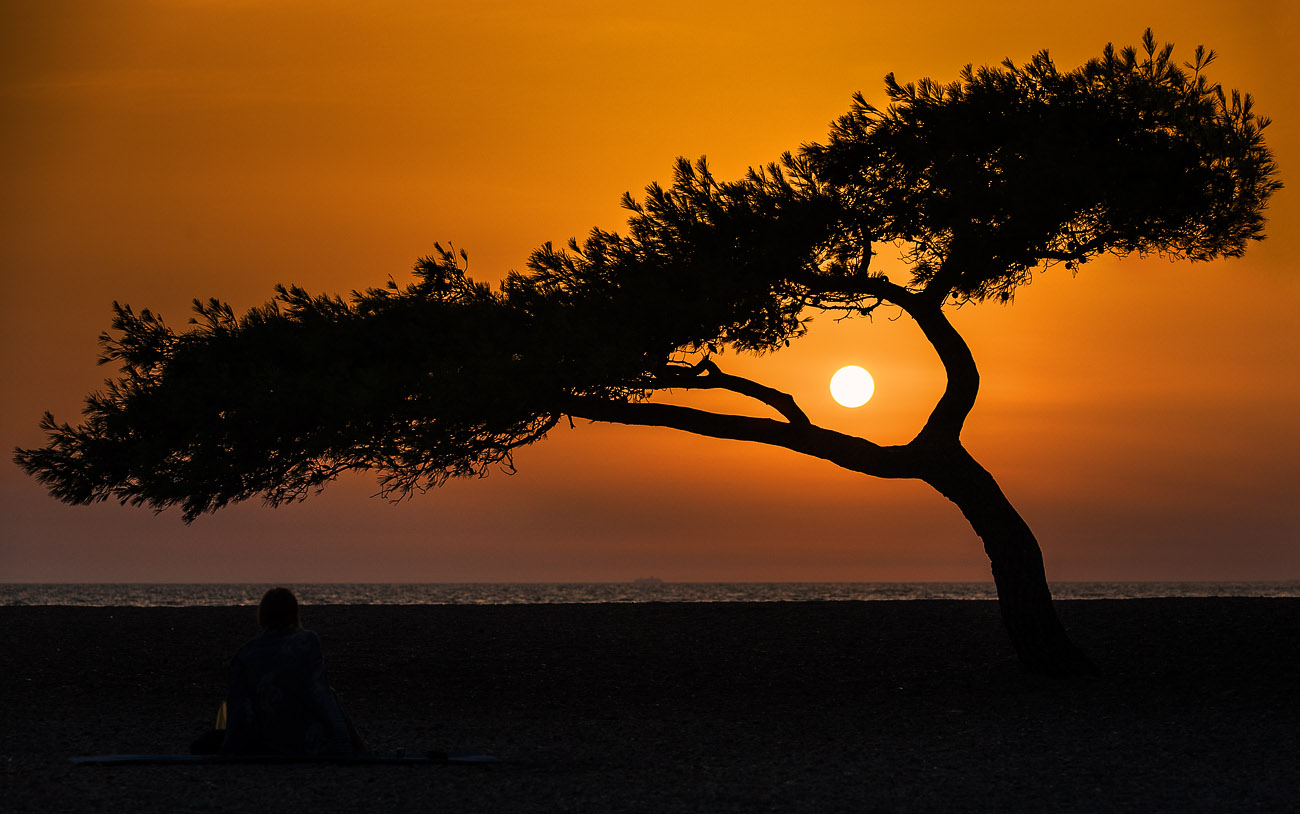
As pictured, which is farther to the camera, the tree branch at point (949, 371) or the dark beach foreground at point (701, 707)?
the tree branch at point (949, 371)

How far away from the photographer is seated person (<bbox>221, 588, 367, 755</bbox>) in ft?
32.9

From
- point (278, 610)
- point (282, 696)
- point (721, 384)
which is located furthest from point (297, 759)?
point (721, 384)

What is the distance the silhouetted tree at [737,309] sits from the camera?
16.3 metres

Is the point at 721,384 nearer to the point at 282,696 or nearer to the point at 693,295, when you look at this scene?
the point at 693,295

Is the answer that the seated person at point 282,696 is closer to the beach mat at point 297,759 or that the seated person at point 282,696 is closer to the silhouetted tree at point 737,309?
the beach mat at point 297,759

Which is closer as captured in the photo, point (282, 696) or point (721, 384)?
point (282, 696)

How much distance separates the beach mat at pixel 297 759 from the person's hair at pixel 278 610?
1068mm

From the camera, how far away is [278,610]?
10062mm

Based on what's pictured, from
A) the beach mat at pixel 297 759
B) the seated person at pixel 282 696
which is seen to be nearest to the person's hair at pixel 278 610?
the seated person at pixel 282 696

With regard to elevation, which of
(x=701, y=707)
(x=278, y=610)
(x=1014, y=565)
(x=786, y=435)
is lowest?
(x=701, y=707)

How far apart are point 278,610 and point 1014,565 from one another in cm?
1086

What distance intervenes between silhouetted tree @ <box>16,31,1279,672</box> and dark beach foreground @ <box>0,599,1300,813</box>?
250cm

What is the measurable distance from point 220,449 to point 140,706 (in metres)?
3.35

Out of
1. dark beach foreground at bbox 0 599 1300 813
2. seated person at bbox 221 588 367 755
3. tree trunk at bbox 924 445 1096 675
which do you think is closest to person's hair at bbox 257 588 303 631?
seated person at bbox 221 588 367 755
